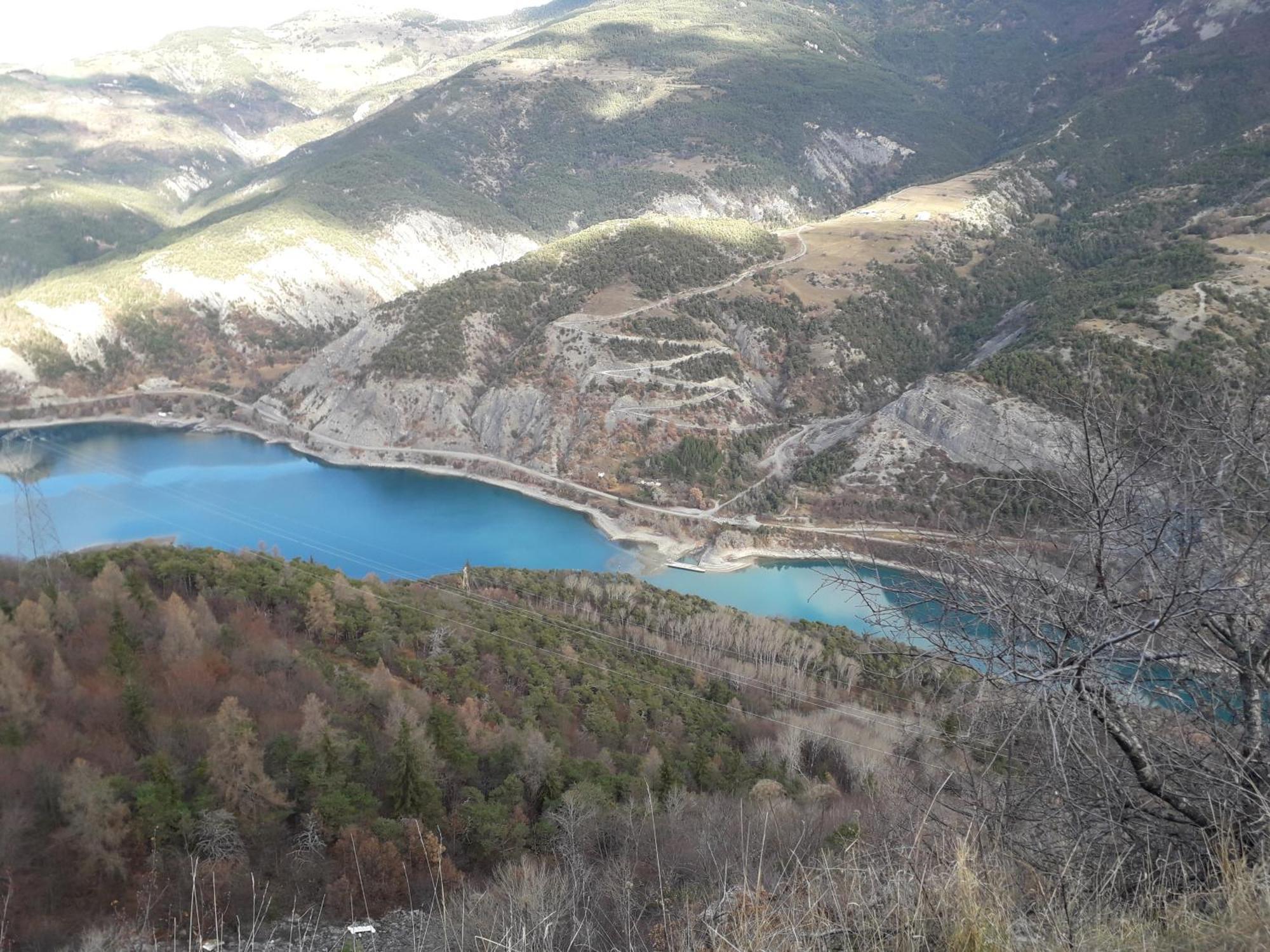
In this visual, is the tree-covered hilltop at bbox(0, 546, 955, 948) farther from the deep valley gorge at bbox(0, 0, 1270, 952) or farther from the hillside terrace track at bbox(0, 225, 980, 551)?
the hillside terrace track at bbox(0, 225, 980, 551)

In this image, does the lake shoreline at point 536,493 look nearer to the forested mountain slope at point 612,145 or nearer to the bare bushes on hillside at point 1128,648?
the forested mountain slope at point 612,145

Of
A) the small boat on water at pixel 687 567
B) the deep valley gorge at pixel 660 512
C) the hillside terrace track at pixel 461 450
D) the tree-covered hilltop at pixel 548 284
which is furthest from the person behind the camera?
the tree-covered hilltop at pixel 548 284

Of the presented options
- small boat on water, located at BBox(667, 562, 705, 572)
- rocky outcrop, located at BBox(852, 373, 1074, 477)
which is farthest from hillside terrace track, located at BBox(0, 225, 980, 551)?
rocky outcrop, located at BBox(852, 373, 1074, 477)

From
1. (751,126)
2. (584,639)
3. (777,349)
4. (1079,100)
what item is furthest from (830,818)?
(1079,100)

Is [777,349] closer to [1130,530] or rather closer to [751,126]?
[1130,530]

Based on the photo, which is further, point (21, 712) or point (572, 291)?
point (572, 291)

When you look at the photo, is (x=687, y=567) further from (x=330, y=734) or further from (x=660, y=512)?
(x=330, y=734)

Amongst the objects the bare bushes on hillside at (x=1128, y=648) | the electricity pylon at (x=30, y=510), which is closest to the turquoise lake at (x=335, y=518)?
the electricity pylon at (x=30, y=510)
